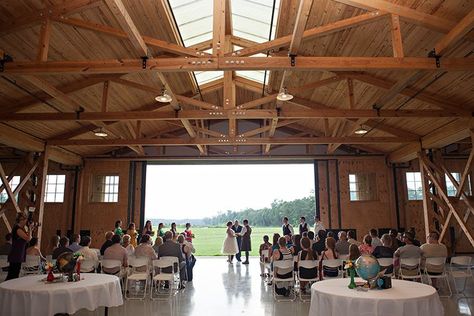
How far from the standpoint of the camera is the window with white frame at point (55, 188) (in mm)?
12922

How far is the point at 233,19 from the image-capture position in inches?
290

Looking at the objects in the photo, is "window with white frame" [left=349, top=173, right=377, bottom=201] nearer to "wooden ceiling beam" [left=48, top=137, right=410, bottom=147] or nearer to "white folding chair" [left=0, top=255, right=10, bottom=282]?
"wooden ceiling beam" [left=48, top=137, right=410, bottom=147]

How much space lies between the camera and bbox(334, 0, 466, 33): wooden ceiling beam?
190 inches

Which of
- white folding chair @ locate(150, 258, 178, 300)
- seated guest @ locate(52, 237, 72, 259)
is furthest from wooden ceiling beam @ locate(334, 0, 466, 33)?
seated guest @ locate(52, 237, 72, 259)

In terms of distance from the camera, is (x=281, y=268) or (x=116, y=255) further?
(x=116, y=255)

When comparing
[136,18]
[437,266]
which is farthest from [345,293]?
[136,18]

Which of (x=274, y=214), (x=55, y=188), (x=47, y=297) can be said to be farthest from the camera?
(x=274, y=214)

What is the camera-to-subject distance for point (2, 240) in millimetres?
12859

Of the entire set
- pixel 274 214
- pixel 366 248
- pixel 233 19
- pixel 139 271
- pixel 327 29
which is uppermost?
pixel 233 19

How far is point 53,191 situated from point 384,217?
38.3ft

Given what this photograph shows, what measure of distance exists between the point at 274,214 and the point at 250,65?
1680cm

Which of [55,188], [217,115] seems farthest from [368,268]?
[55,188]

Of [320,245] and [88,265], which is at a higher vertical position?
[320,245]

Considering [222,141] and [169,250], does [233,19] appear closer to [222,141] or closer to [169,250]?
[222,141]
